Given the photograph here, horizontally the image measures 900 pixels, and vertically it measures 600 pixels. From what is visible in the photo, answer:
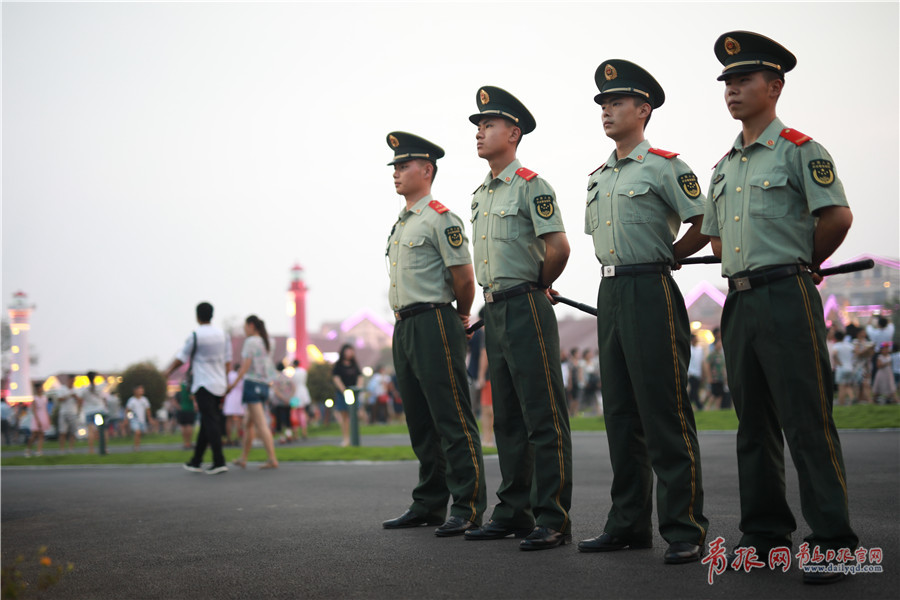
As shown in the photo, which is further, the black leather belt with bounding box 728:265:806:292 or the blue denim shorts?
the blue denim shorts

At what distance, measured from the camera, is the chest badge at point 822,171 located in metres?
4.27

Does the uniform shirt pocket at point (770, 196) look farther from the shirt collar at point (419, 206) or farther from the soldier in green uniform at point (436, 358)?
the shirt collar at point (419, 206)

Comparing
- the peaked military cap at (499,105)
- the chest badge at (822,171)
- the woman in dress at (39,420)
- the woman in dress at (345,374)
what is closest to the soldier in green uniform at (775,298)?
the chest badge at (822,171)

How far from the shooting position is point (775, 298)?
14.4 ft

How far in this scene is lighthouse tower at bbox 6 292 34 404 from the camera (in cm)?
5112

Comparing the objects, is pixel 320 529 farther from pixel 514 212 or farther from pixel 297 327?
pixel 297 327

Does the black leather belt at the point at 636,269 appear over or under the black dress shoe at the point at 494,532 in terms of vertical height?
over

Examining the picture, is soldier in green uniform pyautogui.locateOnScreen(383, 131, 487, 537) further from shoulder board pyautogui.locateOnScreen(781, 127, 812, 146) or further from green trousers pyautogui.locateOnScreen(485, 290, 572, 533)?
shoulder board pyautogui.locateOnScreen(781, 127, 812, 146)

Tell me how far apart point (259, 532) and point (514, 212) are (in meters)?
2.88

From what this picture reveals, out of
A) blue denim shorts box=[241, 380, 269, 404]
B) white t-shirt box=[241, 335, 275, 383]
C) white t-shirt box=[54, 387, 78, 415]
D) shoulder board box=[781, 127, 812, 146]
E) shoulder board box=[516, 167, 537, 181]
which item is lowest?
white t-shirt box=[54, 387, 78, 415]

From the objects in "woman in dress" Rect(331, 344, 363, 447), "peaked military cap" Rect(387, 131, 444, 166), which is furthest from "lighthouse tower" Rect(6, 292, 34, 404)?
"peaked military cap" Rect(387, 131, 444, 166)

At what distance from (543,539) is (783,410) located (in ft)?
5.19

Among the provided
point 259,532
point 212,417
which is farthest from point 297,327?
point 259,532

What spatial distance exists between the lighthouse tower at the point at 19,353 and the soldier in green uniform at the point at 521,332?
165 ft
